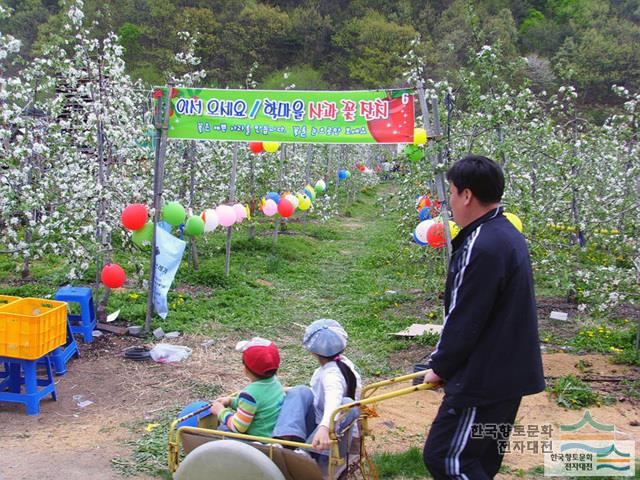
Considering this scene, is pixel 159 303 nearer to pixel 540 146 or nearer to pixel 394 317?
pixel 394 317

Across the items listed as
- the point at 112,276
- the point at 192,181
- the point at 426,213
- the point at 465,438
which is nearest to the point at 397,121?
the point at 426,213

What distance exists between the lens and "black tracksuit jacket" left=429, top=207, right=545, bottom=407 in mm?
2633

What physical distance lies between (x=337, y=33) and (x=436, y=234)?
45637mm

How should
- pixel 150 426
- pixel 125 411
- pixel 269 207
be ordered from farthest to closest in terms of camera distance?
pixel 269 207 → pixel 125 411 → pixel 150 426

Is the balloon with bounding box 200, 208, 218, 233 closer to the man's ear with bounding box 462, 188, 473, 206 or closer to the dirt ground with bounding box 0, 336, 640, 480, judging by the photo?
the dirt ground with bounding box 0, 336, 640, 480

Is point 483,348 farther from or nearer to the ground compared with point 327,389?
farther from the ground

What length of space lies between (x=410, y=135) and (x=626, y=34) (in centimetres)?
3780

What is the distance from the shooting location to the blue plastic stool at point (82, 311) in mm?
6824

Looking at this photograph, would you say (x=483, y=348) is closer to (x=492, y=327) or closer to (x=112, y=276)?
(x=492, y=327)

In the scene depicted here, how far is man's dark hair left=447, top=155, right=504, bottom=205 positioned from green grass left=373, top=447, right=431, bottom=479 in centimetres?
216

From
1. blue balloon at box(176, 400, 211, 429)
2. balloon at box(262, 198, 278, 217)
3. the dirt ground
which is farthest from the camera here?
balloon at box(262, 198, 278, 217)

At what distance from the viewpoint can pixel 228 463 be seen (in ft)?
10.7

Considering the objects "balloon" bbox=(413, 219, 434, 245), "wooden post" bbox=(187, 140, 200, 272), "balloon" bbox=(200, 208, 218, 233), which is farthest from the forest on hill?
"balloon" bbox=(413, 219, 434, 245)

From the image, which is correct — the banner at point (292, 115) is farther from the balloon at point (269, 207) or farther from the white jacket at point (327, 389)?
the balloon at point (269, 207)
